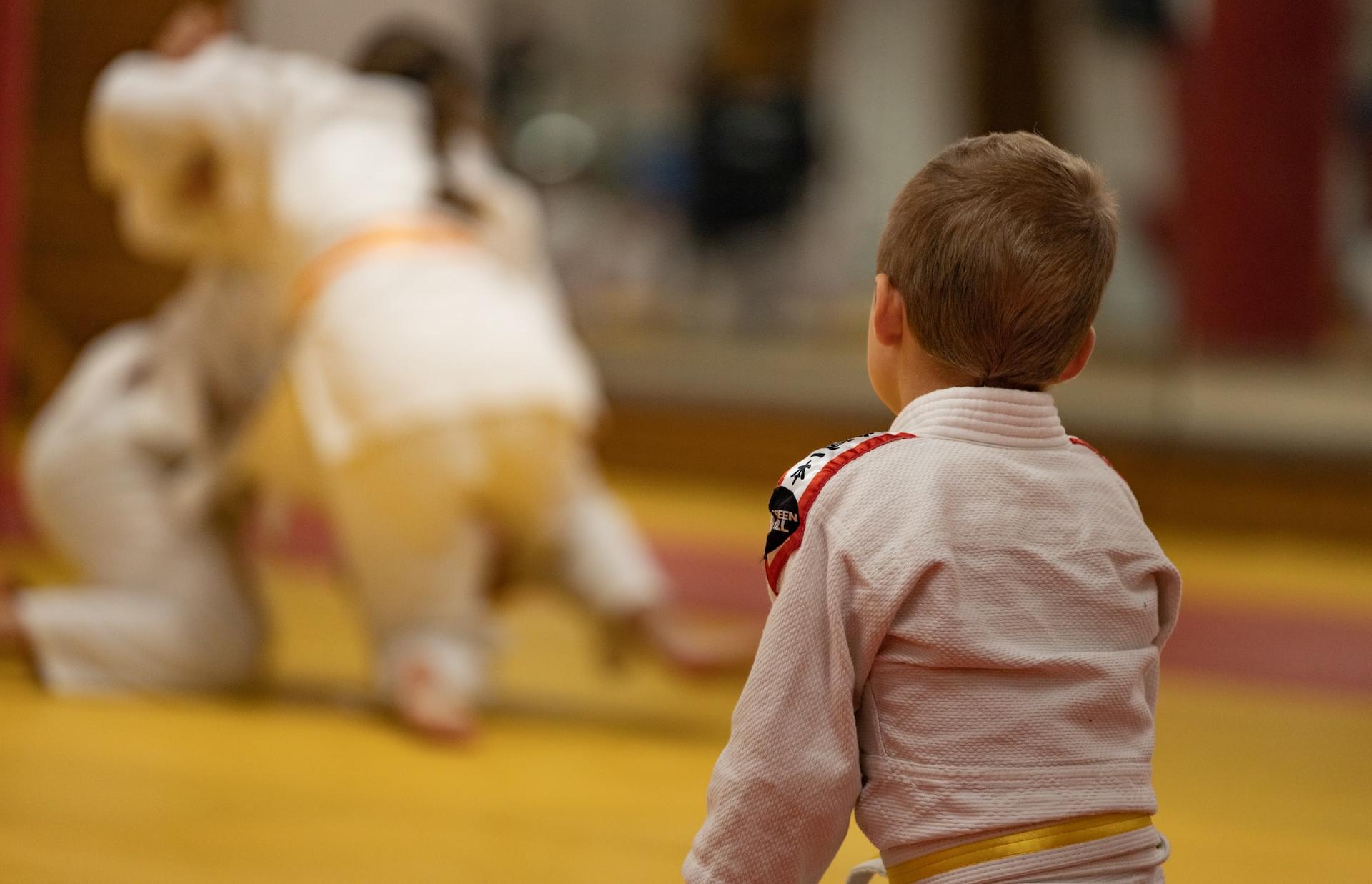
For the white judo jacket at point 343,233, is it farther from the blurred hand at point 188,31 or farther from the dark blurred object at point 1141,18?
the dark blurred object at point 1141,18

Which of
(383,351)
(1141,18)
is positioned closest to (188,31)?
(383,351)

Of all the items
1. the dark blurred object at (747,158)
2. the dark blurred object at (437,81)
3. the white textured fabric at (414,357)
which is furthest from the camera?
the dark blurred object at (747,158)

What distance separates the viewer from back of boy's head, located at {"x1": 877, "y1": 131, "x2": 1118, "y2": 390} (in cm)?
79

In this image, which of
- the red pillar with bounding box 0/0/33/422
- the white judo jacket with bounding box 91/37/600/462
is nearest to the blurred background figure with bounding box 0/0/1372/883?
the red pillar with bounding box 0/0/33/422

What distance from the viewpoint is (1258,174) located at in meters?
5.14

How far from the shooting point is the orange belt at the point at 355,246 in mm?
1921


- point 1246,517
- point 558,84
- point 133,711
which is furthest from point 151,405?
point 558,84

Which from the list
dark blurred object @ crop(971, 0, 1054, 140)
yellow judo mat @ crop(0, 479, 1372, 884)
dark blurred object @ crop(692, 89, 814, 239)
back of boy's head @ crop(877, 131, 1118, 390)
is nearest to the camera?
back of boy's head @ crop(877, 131, 1118, 390)

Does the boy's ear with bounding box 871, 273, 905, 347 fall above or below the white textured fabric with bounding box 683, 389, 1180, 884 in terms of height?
above

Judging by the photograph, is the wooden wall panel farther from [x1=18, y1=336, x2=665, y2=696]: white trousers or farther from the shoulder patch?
the shoulder patch

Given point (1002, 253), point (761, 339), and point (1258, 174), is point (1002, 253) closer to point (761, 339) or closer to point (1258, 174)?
point (1258, 174)

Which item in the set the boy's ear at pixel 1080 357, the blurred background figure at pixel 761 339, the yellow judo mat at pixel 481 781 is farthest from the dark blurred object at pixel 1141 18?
the boy's ear at pixel 1080 357

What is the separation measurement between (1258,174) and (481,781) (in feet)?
14.1

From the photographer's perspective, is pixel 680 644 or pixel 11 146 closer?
pixel 680 644
